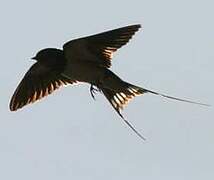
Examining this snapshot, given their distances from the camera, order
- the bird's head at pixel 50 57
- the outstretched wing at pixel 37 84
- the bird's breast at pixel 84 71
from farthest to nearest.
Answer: the outstretched wing at pixel 37 84 < the bird's head at pixel 50 57 < the bird's breast at pixel 84 71

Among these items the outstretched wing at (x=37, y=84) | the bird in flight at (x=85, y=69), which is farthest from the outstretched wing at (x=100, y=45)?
the outstretched wing at (x=37, y=84)

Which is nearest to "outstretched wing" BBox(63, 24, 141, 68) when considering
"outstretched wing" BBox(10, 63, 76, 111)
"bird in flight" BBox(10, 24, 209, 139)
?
"bird in flight" BBox(10, 24, 209, 139)

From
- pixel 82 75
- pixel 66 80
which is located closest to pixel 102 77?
pixel 82 75

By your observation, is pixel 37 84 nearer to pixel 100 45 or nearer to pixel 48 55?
pixel 48 55

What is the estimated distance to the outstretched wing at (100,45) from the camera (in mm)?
4398

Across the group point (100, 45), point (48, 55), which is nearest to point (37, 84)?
point (48, 55)

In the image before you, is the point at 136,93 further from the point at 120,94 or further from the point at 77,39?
the point at 77,39

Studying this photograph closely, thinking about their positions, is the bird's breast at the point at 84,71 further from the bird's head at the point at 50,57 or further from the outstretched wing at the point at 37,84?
the outstretched wing at the point at 37,84

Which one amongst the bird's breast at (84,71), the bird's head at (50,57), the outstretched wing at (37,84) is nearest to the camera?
the bird's breast at (84,71)

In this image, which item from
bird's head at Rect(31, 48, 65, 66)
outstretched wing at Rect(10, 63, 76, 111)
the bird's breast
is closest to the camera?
the bird's breast

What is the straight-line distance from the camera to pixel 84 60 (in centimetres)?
446

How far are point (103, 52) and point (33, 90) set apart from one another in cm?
45

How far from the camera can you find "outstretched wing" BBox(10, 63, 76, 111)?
4711 millimetres

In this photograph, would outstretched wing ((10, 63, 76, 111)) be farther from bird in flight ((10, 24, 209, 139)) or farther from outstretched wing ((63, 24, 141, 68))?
outstretched wing ((63, 24, 141, 68))
